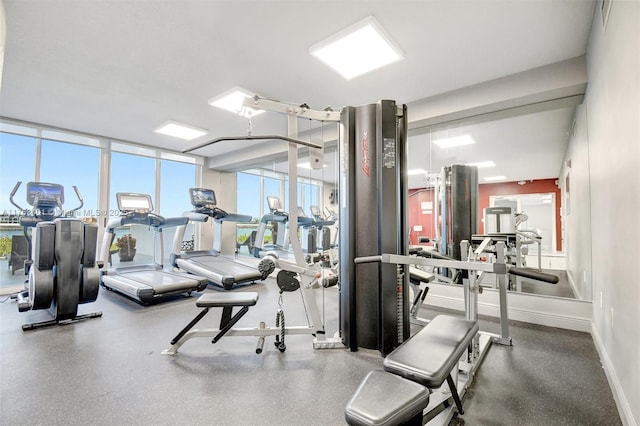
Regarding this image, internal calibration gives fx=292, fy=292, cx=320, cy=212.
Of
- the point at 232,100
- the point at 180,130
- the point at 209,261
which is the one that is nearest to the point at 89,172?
the point at 180,130

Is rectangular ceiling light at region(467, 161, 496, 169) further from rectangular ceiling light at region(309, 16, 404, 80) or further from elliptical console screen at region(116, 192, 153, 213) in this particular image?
elliptical console screen at region(116, 192, 153, 213)

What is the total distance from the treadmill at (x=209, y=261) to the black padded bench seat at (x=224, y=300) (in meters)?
2.19

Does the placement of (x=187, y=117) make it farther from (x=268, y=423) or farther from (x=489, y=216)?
(x=489, y=216)

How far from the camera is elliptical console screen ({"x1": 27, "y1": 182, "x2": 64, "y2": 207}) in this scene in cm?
379

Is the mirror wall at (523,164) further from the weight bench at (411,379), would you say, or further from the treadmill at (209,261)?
the treadmill at (209,261)

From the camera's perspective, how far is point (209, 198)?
17.0 ft

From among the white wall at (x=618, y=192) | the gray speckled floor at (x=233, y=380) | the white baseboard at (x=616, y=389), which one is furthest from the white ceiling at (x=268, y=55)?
the gray speckled floor at (x=233, y=380)

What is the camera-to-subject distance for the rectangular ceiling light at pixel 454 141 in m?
3.98

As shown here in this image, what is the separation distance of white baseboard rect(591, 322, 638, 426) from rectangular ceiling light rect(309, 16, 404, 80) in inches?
111

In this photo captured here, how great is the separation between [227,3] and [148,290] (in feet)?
10.8

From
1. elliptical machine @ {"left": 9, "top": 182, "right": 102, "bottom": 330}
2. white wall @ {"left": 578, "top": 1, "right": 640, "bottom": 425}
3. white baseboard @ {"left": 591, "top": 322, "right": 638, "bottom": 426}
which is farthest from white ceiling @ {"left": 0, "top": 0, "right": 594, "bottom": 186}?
white baseboard @ {"left": 591, "top": 322, "right": 638, "bottom": 426}

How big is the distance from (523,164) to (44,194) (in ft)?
22.3

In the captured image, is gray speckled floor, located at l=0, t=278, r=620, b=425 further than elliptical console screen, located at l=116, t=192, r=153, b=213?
No

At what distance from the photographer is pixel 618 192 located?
5.66 feet
